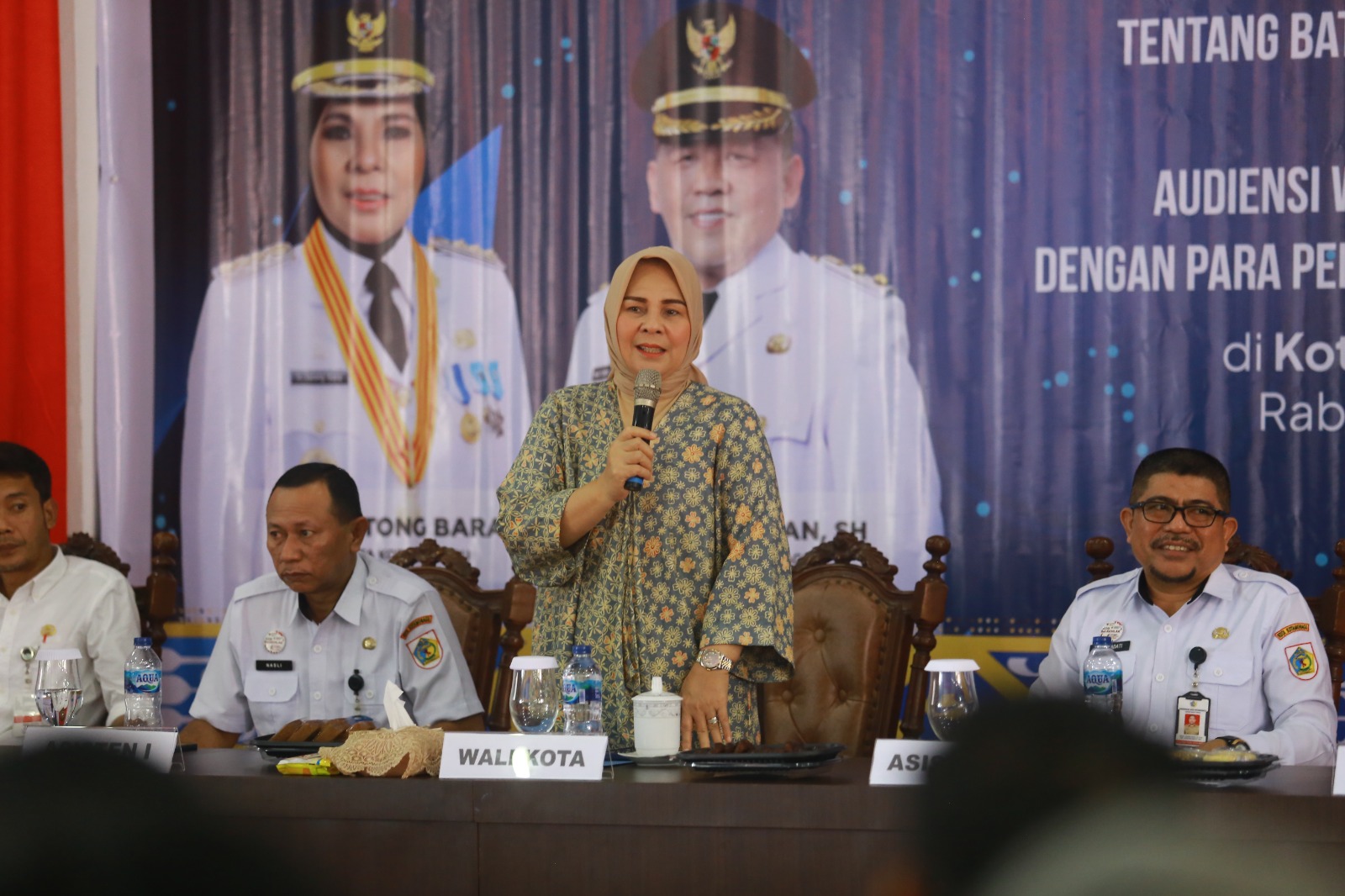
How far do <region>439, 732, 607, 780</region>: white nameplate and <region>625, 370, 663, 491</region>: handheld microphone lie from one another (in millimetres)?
464

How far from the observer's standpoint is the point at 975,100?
13.2ft

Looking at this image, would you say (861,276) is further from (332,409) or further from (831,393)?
(332,409)

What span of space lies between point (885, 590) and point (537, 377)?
4.64 ft

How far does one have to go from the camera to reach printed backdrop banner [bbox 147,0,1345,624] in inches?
154

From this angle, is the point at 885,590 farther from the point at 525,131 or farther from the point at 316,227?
the point at 316,227

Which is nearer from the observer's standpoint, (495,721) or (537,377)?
(495,721)

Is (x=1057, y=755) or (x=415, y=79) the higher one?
(x=415, y=79)

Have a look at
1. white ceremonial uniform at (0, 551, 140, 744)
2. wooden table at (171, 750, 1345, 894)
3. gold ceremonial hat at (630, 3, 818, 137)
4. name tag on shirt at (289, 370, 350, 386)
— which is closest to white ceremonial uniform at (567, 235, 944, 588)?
gold ceremonial hat at (630, 3, 818, 137)

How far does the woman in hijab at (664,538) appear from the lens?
96.7 inches

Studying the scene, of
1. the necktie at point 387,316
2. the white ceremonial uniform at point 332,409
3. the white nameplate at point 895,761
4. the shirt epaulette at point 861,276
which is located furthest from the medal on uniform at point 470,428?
the white nameplate at point 895,761

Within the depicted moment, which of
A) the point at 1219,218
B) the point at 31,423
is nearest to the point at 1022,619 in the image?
the point at 1219,218

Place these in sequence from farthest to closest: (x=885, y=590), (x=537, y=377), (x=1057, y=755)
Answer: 1. (x=537, y=377)
2. (x=885, y=590)
3. (x=1057, y=755)

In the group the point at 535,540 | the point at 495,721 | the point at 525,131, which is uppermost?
the point at 525,131

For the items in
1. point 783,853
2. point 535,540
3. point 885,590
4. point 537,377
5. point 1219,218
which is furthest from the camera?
point 537,377
